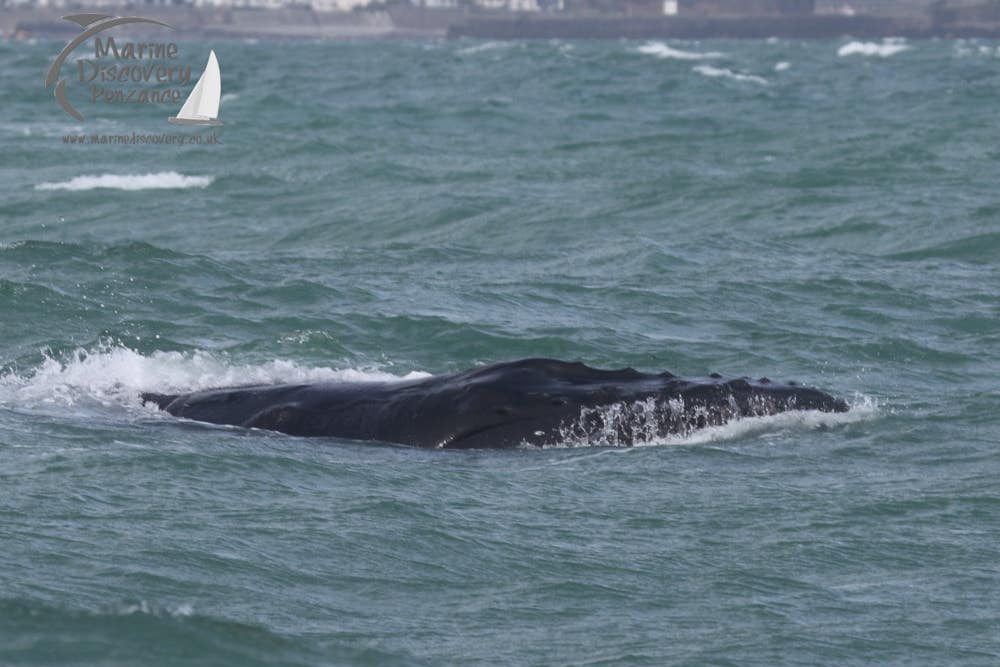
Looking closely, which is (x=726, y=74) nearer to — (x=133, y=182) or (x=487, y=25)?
(x=133, y=182)

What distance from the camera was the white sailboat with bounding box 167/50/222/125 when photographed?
153 feet

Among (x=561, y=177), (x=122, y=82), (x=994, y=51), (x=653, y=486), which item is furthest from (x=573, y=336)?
(x=994, y=51)

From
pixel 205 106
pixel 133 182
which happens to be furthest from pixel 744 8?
pixel 133 182

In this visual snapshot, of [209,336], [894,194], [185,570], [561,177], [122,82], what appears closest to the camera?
[185,570]

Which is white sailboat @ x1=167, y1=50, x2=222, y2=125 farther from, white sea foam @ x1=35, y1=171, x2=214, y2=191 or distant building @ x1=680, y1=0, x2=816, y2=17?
distant building @ x1=680, y1=0, x2=816, y2=17

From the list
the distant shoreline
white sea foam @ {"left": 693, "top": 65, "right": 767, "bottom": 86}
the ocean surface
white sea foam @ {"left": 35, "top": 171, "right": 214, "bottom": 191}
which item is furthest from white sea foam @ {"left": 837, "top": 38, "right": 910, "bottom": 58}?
white sea foam @ {"left": 35, "top": 171, "right": 214, "bottom": 191}

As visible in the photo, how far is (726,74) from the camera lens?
72875 mm

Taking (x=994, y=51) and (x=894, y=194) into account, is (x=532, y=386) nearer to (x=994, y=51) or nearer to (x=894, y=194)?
(x=894, y=194)

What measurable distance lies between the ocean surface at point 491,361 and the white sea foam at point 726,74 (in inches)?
1140

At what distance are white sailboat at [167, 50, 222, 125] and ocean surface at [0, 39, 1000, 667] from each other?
6.53 metres

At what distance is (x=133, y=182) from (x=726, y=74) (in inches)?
1712

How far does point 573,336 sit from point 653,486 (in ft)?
21.7

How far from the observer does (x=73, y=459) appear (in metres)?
12.3

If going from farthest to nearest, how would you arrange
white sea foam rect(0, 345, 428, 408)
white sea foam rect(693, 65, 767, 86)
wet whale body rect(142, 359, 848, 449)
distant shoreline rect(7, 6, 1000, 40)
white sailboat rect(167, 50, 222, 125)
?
distant shoreline rect(7, 6, 1000, 40) → white sea foam rect(693, 65, 767, 86) → white sailboat rect(167, 50, 222, 125) → white sea foam rect(0, 345, 428, 408) → wet whale body rect(142, 359, 848, 449)
